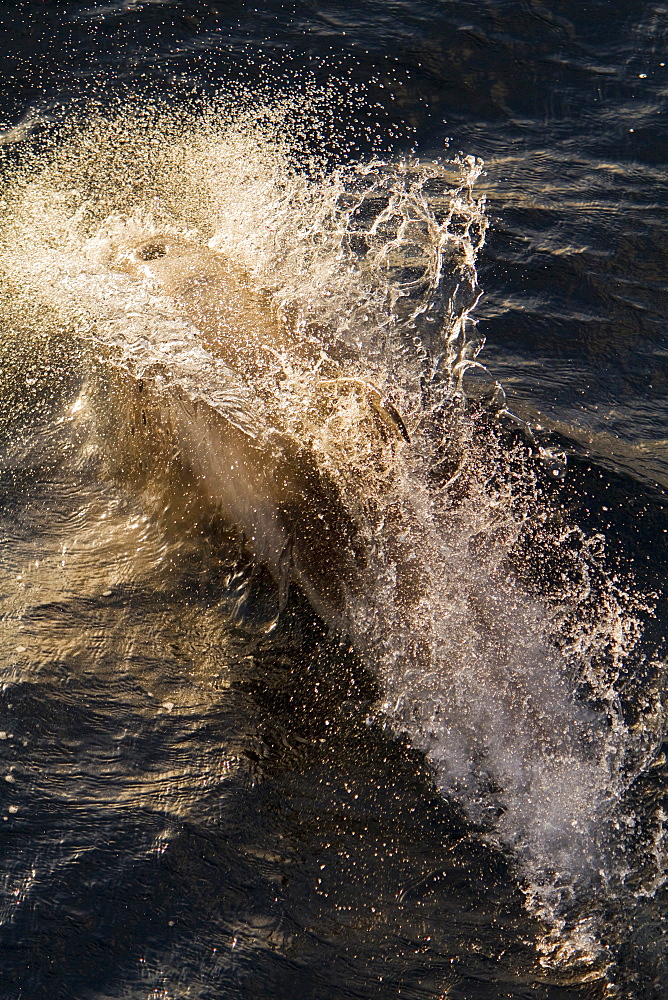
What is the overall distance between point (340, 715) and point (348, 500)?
106 cm

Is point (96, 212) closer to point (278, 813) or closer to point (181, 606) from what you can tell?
point (181, 606)

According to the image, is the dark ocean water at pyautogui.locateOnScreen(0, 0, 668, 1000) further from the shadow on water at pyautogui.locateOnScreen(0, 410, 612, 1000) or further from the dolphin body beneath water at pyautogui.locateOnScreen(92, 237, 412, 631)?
the dolphin body beneath water at pyautogui.locateOnScreen(92, 237, 412, 631)

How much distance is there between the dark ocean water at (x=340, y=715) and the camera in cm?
320

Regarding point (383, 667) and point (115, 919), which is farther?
point (383, 667)

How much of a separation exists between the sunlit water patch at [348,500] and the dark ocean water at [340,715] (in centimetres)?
2

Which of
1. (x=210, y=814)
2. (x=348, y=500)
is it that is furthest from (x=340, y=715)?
(x=348, y=500)

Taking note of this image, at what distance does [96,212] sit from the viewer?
5.57 m

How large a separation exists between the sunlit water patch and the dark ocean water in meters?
0.02

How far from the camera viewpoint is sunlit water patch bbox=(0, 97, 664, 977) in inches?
140

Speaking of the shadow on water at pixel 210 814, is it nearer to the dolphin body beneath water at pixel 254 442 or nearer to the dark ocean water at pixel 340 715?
the dark ocean water at pixel 340 715

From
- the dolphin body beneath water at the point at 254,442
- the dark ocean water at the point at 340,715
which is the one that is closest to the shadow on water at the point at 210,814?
the dark ocean water at the point at 340,715

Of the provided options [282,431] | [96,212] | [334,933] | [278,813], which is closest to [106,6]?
[96,212]

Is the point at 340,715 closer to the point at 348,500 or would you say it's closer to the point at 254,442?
the point at 348,500

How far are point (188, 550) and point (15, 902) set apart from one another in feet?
5.62
